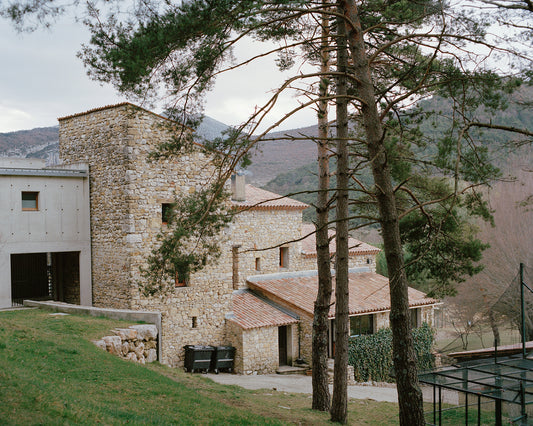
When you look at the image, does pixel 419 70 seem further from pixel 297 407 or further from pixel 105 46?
pixel 297 407

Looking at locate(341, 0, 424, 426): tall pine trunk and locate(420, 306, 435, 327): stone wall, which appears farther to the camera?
locate(420, 306, 435, 327): stone wall

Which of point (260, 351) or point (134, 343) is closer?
point (134, 343)

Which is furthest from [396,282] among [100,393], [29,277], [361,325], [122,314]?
[29,277]

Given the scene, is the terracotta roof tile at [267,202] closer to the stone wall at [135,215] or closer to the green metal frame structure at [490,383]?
the stone wall at [135,215]

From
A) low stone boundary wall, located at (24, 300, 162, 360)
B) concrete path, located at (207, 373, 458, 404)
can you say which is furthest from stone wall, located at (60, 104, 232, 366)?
concrete path, located at (207, 373, 458, 404)

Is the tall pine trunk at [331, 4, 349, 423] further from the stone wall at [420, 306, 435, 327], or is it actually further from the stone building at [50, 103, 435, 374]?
the stone wall at [420, 306, 435, 327]

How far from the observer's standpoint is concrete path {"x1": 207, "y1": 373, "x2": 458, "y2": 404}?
15156 mm

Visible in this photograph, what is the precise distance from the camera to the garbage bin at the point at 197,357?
1656 cm

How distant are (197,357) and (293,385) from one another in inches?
129

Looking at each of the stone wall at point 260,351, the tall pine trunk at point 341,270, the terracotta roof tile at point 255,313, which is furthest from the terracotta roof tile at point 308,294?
the tall pine trunk at point 341,270

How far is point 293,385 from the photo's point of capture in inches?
629

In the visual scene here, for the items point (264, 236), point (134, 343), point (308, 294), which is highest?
point (264, 236)

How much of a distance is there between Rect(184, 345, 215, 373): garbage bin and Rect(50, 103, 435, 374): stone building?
Answer: 341mm

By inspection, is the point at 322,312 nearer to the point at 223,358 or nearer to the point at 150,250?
the point at 150,250
